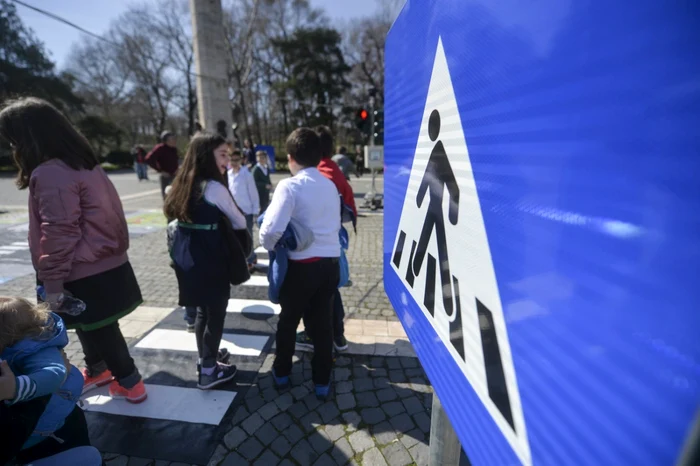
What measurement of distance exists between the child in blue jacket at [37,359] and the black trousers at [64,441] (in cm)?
3

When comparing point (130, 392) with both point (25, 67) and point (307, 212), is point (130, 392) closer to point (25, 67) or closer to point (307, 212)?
point (307, 212)

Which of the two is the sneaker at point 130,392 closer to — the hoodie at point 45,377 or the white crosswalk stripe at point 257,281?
the hoodie at point 45,377

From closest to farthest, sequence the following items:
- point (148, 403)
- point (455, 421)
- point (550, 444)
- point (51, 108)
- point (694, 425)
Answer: point (694, 425) < point (550, 444) < point (455, 421) < point (51, 108) < point (148, 403)

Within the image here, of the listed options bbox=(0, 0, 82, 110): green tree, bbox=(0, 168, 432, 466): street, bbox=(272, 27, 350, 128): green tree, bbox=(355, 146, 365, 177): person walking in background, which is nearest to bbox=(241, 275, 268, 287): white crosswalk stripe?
bbox=(0, 168, 432, 466): street

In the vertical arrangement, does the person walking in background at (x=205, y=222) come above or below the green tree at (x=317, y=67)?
below

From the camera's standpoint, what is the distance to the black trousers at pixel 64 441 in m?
1.71

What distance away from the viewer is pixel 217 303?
264 centimetres

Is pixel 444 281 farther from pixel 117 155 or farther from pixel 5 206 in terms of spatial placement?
pixel 117 155

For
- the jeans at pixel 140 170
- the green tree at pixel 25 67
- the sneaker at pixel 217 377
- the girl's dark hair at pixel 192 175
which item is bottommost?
the sneaker at pixel 217 377

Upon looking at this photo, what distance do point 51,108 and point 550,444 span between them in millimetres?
2887

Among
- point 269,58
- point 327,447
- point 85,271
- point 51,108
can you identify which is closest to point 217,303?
point 85,271

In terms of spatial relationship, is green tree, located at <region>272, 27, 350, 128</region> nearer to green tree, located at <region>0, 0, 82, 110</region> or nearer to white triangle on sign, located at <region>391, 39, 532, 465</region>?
green tree, located at <region>0, 0, 82, 110</region>

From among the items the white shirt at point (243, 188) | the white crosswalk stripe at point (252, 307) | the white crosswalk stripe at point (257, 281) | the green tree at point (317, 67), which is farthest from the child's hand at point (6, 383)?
the green tree at point (317, 67)

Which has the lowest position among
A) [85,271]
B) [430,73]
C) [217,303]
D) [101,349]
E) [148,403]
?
[148,403]
